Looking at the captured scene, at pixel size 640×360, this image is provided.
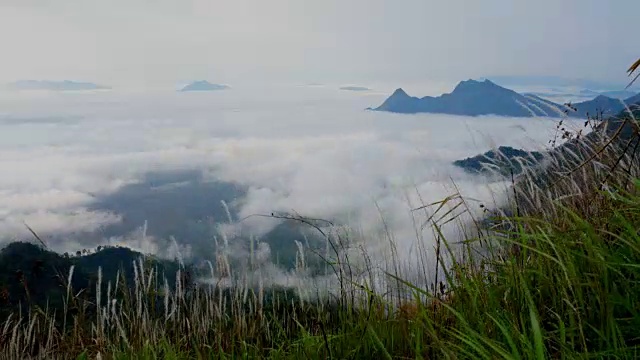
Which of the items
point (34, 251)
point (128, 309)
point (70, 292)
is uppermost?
point (70, 292)

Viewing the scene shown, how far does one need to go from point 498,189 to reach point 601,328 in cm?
227

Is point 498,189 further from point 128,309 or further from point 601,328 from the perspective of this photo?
point 128,309

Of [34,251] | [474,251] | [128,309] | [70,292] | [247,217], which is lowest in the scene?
[34,251]

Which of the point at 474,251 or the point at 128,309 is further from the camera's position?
the point at 128,309

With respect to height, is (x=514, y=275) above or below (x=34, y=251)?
above

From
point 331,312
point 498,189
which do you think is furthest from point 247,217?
point 498,189

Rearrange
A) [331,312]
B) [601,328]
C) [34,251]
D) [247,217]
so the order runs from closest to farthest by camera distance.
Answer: [601,328]
[247,217]
[331,312]
[34,251]

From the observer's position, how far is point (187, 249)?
4.43 metres

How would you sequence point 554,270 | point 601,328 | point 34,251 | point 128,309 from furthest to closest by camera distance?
point 34,251
point 128,309
point 554,270
point 601,328

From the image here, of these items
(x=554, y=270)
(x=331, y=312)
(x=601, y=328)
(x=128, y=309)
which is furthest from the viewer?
(x=128, y=309)

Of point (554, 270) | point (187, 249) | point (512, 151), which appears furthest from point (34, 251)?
point (554, 270)

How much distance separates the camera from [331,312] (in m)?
3.21

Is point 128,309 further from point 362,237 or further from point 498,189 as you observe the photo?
point 498,189

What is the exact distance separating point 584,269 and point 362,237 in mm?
1991
